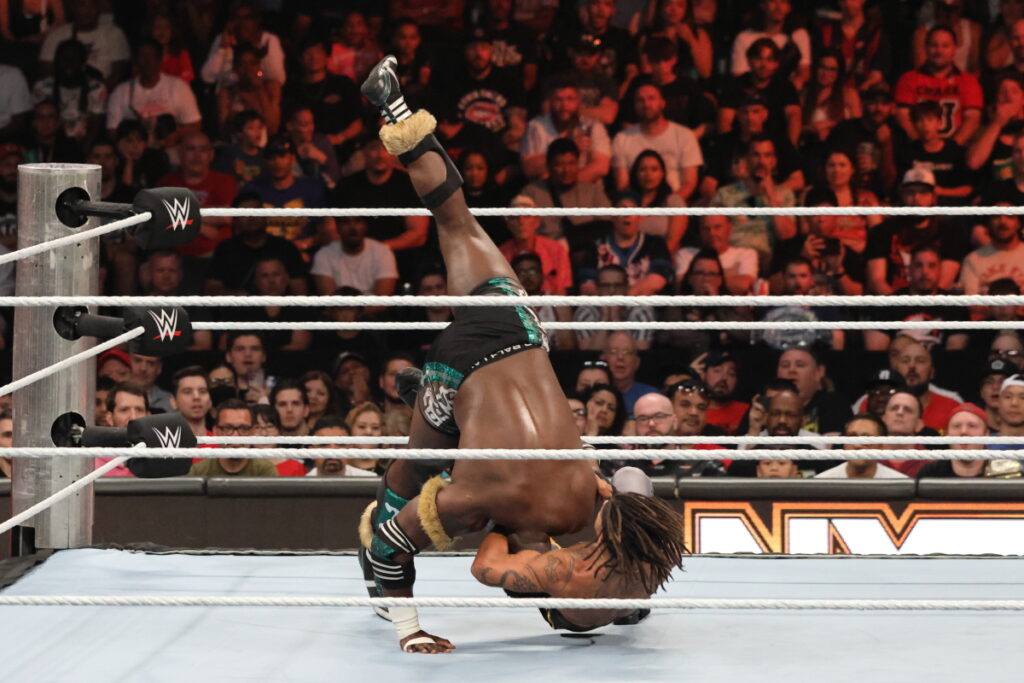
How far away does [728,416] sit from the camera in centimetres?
507

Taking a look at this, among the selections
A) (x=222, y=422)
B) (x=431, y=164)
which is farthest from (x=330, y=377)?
(x=431, y=164)

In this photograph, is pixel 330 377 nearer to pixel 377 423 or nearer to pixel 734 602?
pixel 377 423

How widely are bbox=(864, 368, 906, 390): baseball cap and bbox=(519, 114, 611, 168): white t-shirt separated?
1.33 meters

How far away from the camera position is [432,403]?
269 cm

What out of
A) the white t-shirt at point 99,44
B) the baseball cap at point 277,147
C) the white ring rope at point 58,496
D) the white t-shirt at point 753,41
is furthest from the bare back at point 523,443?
the white t-shirt at point 99,44

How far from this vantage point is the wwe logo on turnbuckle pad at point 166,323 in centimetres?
294

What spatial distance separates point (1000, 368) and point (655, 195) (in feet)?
4.69

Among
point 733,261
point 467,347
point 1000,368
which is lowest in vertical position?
point 1000,368

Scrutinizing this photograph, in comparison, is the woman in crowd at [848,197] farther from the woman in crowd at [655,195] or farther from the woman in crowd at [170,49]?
the woman in crowd at [170,49]

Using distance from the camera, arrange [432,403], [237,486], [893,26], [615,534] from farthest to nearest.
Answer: [893,26] → [237,486] → [432,403] → [615,534]

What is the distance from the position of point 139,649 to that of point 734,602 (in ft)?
3.37

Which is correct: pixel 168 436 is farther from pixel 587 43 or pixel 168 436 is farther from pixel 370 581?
pixel 587 43

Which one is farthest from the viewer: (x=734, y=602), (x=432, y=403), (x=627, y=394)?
(x=627, y=394)

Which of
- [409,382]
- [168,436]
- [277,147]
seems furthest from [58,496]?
[277,147]
